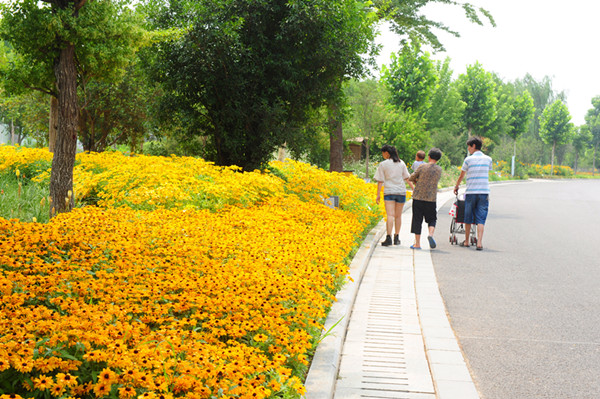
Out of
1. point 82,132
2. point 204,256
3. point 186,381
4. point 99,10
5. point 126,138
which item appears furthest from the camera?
point 126,138

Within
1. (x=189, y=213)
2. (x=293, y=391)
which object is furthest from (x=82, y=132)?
(x=293, y=391)

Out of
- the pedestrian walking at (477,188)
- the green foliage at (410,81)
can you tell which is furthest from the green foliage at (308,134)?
the green foliage at (410,81)

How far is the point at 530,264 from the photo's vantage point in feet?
28.1

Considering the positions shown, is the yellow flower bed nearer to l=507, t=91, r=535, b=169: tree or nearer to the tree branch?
the tree branch

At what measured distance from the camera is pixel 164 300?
3895 mm

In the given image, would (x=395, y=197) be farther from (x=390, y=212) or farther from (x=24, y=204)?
(x=24, y=204)

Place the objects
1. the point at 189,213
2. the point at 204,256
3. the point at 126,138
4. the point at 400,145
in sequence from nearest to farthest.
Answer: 1. the point at 204,256
2. the point at 189,213
3. the point at 126,138
4. the point at 400,145

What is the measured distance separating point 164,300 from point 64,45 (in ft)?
18.7

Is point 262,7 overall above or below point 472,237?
above

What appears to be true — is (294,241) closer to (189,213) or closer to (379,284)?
(379,284)

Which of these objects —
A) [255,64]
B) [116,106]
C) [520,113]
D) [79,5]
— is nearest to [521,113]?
[520,113]

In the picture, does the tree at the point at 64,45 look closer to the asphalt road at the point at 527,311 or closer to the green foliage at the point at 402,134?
the asphalt road at the point at 527,311

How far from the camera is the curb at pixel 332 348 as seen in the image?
3410 millimetres

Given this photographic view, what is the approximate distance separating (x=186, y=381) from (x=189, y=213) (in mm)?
4987
